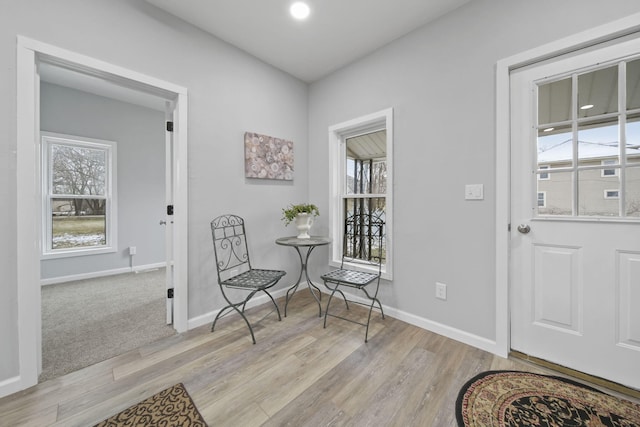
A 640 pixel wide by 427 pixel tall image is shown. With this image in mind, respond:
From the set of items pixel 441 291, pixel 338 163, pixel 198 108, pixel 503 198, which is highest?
pixel 198 108

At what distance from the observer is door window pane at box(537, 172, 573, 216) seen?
5.54ft

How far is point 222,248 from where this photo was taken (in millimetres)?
2564

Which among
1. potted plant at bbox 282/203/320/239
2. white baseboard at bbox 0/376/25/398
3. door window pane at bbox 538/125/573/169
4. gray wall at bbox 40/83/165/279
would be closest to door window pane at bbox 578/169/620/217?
door window pane at bbox 538/125/573/169

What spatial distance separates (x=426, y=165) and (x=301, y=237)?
4.77ft

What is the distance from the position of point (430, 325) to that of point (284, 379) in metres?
1.35

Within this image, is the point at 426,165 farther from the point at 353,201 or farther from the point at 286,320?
the point at 286,320

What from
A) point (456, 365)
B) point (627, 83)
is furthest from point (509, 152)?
point (456, 365)

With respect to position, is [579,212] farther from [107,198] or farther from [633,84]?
[107,198]

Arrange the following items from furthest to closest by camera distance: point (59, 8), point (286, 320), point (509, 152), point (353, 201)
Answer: point (353, 201) < point (286, 320) < point (509, 152) < point (59, 8)

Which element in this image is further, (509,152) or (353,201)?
(353,201)

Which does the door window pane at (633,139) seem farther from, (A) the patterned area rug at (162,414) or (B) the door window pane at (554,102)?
(A) the patterned area rug at (162,414)

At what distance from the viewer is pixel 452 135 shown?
2111 mm

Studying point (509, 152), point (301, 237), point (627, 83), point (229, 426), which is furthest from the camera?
point (301, 237)

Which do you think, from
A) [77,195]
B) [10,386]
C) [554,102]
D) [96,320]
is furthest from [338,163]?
[77,195]
